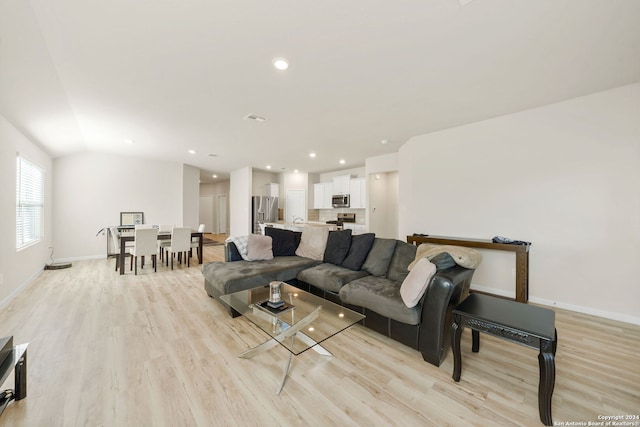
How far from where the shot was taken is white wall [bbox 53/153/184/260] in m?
5.40

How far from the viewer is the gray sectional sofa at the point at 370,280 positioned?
6.21ft

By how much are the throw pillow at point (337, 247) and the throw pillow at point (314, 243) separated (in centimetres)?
13

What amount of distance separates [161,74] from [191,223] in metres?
5.72

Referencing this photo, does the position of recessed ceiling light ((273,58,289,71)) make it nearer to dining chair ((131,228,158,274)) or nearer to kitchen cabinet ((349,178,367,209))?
dining chair ((131,228,158,274))

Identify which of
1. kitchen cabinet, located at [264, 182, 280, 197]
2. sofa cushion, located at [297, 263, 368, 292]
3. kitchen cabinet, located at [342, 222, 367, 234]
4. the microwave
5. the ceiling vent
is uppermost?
the ceiling vent

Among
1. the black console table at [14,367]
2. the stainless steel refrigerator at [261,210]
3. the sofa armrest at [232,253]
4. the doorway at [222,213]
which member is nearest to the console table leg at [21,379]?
the black console table at [14,367]

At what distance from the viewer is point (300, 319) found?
6.43 ft

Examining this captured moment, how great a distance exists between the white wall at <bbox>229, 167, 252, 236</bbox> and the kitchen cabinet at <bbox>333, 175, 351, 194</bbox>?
2.73 metres

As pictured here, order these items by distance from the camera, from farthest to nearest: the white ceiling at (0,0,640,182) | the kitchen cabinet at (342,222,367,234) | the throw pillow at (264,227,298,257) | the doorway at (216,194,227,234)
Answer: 1. the doorway at (216,194,227,234)
2. the kitchen cabinet at (342,222,367,234)
3. the throw pillow at (264,227,298,257)
4. the white ceiling at (0,0,640,182)

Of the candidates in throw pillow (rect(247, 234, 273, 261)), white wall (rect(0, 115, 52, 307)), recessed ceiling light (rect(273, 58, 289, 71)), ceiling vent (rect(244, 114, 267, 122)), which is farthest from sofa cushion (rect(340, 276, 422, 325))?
white wall (rect(0, 115, 52, 307))

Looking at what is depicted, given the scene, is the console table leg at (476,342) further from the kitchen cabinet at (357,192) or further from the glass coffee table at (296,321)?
the kitchen cabinet at (357,192)

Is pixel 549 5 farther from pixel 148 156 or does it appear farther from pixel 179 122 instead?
pixel 148 156

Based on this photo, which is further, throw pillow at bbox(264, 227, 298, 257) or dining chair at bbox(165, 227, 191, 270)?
dining chair at bbox(165, 227, 191, 270)

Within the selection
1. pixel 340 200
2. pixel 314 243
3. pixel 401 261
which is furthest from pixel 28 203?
pixel 340 200
